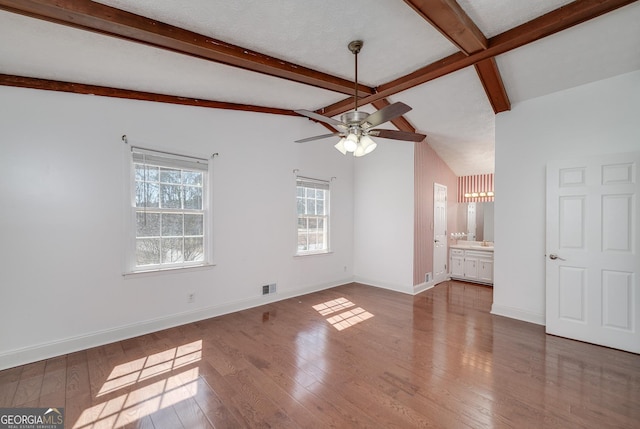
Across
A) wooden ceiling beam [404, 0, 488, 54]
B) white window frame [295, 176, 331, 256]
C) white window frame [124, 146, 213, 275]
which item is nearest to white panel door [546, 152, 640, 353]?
wooden ceiling beam [404, 0, 488, 54]

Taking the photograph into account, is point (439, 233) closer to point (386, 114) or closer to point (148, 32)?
point (386, 114)

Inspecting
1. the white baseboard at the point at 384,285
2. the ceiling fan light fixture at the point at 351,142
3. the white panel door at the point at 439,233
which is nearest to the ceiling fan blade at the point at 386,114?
the ceiling fan light fixture at the point at 351,142

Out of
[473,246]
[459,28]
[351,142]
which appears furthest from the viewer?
[473,246]

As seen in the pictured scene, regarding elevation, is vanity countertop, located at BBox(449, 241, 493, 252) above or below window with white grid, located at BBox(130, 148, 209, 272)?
below

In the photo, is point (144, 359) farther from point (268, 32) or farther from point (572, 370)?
point (572, 370)

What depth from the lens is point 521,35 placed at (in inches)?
103

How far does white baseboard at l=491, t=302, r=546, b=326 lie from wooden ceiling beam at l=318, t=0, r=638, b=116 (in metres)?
3.36

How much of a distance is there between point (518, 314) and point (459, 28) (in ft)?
12.3

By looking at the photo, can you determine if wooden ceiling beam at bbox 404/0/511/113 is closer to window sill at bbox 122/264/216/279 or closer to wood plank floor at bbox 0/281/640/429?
wood plank floor at bbox 0/281/640/429

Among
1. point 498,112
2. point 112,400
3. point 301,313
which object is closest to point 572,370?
point 301,313

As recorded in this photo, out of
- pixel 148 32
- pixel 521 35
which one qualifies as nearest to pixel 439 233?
pixel 521 35

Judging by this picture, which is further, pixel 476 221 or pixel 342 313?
pixel 476 221

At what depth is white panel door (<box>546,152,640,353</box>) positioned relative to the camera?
3.03m

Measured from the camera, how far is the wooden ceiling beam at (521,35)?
2.30m
